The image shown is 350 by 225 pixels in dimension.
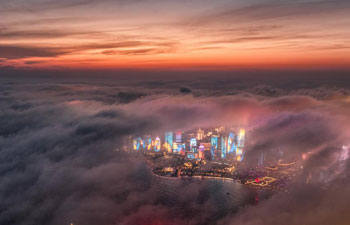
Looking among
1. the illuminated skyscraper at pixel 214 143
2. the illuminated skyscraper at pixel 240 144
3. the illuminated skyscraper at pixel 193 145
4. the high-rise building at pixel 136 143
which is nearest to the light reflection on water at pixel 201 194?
the illuminated skyscraper at pixel 240 144

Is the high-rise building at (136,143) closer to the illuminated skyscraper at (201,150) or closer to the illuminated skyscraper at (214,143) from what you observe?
the illuminated skyscraper at (201,150)

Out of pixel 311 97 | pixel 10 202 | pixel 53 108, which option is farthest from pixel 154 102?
pixel 10 202

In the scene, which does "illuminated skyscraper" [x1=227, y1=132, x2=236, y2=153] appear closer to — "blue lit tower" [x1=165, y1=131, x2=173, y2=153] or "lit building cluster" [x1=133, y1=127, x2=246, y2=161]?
"lit building cluster" [x1=133, y1=127, x2=246, y2=161]

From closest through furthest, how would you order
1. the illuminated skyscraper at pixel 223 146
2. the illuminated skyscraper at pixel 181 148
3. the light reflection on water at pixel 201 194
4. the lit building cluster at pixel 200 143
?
1. the light reflection on water at pixel 201 194
2. the illuminated skyscraper at pixel 223 146
3. the lit building cluster at pixel 200 143
4. the illuminated skyscraper at pixel 181 148

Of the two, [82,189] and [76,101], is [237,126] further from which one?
[76,101]

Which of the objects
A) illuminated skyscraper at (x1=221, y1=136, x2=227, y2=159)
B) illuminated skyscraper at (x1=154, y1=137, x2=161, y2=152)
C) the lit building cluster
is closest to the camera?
illuminated skyscraper at (x1=221, y1=136, x2=227, y2=159)

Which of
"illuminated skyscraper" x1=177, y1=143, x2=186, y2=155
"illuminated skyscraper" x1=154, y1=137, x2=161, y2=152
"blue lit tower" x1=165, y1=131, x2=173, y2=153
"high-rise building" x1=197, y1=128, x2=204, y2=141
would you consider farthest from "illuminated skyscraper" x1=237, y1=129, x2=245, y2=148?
"illuminated skyscraper" x1=154, y1=137, x2=161, y2=152

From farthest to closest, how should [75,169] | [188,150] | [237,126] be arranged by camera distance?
[237,126]
[188,150]
[75,169]

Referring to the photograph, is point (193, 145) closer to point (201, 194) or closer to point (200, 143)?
point (200, 143)

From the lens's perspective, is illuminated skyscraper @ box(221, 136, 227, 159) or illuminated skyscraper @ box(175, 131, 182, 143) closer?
illuminated skyscraper @ box(221, 136, 227, 159)
